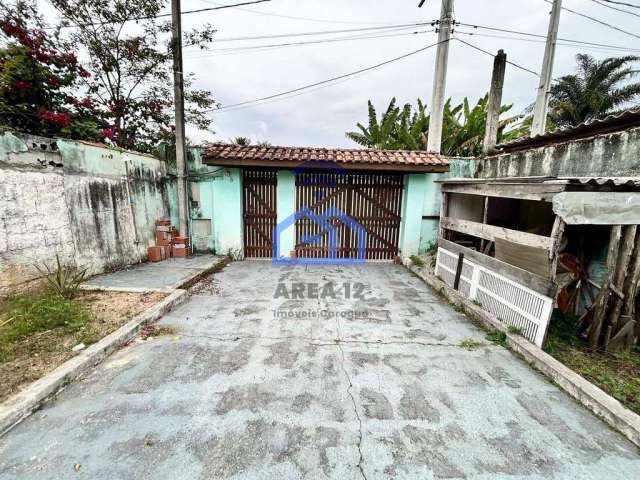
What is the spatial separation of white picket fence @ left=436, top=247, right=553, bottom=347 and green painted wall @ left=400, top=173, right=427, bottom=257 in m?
2.16

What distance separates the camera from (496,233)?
4387 mm

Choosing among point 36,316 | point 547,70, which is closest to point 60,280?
point 36,316

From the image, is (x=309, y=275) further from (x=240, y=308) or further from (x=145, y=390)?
(x=145, y=390)

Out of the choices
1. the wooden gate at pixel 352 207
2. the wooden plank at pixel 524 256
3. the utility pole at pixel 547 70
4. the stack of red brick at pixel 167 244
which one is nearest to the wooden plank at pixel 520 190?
the wooden plank at pixel 524 256

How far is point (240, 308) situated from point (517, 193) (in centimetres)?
470

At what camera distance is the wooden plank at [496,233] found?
353 centimetres

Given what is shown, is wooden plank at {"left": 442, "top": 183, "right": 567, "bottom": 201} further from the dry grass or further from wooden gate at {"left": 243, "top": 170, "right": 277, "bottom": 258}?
the dry grass

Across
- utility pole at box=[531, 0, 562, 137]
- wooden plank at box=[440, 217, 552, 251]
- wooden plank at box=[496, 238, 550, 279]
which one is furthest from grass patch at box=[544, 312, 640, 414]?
utility pole at box=[531, 0, 562, 137]

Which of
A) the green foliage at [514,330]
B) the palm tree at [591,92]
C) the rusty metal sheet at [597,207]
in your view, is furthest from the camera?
the palm tree at [591,92]

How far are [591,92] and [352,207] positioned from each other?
51.5ft

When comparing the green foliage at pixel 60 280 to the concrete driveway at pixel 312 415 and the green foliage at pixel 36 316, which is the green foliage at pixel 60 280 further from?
the concrete driveway at pixel 312 415

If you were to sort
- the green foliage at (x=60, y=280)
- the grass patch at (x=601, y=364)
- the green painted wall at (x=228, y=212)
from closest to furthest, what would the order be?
the grass patch at (x=601, y=364) < the green foliage at (x=60, y=280) < the green painted wall at (x=228, y=212)

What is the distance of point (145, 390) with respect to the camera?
2.58 metres

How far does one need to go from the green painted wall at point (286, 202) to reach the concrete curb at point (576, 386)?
505cm
